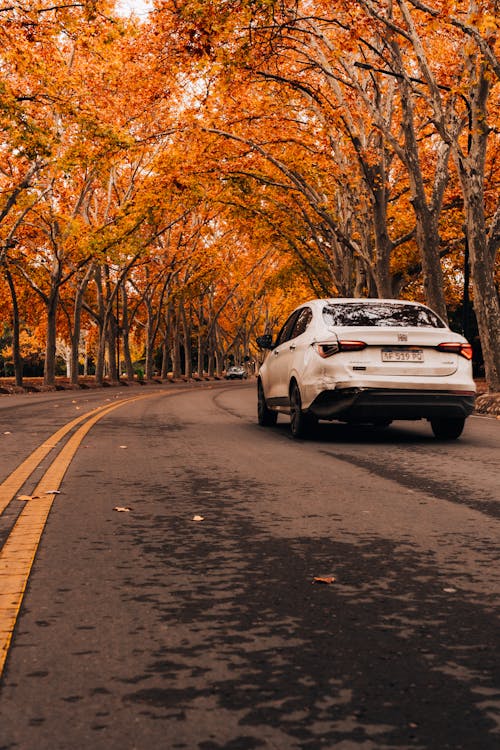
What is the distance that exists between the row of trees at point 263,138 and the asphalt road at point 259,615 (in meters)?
10.6

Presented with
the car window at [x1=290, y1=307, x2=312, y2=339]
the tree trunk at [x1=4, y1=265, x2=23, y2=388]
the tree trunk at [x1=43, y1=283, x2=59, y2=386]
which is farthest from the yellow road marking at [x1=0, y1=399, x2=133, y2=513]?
the tree trunk at [x1=4, y1=265, x2=23, y2=388]

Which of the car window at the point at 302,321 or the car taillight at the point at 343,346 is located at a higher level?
the car window at the point at 302,321


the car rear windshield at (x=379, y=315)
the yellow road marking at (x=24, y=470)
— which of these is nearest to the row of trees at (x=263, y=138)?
the car rear windshield at (x=379, y=315)

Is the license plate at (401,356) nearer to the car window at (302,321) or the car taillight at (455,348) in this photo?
the car taillight at (455,348)

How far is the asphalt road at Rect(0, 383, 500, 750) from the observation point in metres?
2.67

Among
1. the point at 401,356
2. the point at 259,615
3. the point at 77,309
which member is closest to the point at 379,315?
the point at 401,356

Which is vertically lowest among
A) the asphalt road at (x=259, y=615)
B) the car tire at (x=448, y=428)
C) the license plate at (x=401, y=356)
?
the asphalt road at (x=259, y=615)

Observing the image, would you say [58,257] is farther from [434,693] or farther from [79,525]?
[434,693]

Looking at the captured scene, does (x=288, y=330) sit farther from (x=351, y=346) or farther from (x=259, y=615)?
(x=259, y=615)

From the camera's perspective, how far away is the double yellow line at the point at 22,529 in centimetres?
384

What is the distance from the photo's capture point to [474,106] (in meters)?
19.8

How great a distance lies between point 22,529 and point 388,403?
5.92 meters

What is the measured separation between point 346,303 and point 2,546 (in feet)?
24.0

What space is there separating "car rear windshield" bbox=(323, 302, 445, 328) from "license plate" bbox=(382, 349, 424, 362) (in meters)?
0.54
